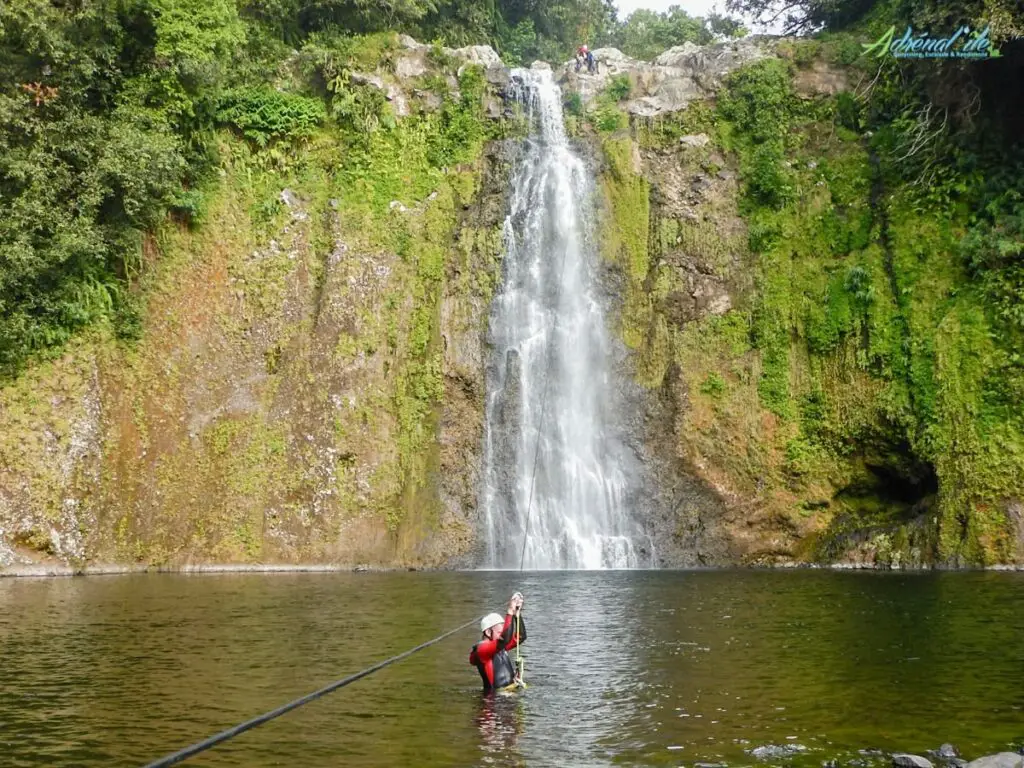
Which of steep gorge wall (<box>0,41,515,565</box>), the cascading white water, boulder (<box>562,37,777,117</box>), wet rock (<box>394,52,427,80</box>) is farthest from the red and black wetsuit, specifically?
wet rock (<box>394,52,427,80</box>)

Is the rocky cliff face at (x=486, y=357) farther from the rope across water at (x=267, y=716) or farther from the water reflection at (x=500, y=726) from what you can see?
the water reflection at (x=500, y=726)

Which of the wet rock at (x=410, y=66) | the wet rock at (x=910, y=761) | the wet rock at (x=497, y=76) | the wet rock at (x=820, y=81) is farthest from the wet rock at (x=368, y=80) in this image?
the wet rock at (x=910, y=761)

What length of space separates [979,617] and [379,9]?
29449mm

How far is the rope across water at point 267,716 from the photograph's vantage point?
21.5 feet

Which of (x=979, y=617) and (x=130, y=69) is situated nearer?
(x=979, y=617)

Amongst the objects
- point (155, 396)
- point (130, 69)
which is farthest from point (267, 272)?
point (130, 69)

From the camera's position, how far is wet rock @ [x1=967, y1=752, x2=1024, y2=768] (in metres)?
7.20

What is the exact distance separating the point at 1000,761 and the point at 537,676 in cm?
554

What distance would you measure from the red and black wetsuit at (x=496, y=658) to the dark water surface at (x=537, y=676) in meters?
0.30

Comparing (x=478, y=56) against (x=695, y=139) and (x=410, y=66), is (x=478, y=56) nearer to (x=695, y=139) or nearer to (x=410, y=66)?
(x=410, y=66)

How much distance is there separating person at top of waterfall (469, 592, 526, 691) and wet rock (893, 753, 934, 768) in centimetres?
416

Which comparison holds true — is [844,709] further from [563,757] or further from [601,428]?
[601,428]

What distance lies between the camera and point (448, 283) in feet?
98.8

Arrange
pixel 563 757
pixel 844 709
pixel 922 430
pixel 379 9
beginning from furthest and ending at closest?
1. pixel 379 9
2. pixel 922 430
3. pixel 844 709
4. pixel 563 757
